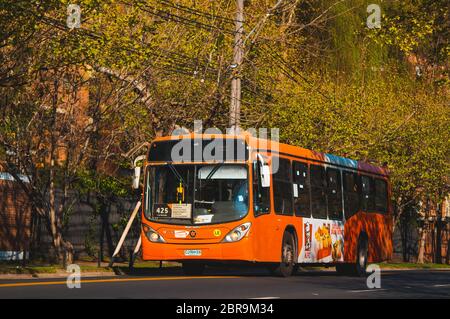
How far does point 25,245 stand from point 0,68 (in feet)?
33.9

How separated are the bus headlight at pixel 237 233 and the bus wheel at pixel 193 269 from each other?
2.93m

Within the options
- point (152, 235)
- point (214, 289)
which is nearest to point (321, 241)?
point (152, 235)

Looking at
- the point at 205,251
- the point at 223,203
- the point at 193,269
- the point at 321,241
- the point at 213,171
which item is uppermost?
the point at 213,171

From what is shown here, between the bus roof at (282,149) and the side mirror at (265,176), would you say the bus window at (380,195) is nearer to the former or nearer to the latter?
the bus roof at (282,149)

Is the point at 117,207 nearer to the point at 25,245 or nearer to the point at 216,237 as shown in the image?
the point at 25,245

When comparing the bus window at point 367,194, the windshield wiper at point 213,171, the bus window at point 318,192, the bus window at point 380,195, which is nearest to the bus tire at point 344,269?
the bus window at point 367,194

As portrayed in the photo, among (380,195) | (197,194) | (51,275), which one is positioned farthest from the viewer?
(380,195)

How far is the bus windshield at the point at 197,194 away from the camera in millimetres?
25734

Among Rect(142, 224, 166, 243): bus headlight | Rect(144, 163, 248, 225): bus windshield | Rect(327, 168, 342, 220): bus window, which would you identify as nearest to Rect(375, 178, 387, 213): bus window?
Rect(327, 168, 342, 220): bus window

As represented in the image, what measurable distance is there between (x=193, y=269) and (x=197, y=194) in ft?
10.5

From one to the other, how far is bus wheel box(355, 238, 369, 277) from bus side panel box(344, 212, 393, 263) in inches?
11.5

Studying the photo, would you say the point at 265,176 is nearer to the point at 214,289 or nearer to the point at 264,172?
the point at 264,172

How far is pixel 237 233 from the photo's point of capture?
25.5 m

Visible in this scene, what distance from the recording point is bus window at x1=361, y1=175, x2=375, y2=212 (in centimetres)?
3299
